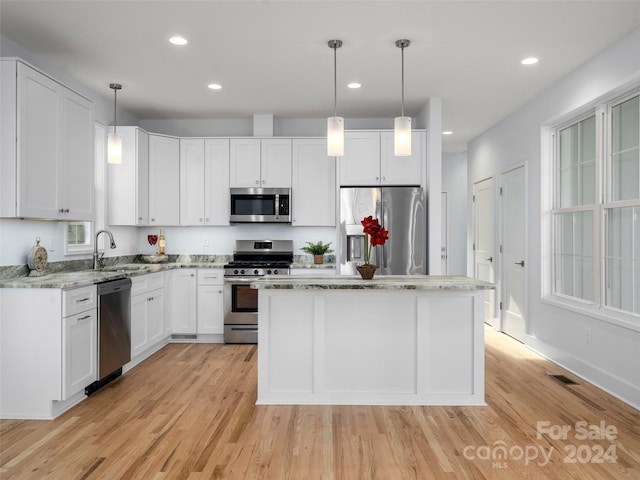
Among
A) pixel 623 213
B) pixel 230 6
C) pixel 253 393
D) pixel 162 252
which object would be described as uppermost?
pixel 230 6

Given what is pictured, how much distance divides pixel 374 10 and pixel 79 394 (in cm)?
345

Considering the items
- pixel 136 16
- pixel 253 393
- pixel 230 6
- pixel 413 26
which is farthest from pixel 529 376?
pixel 136 16

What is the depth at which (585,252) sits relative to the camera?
3971mm

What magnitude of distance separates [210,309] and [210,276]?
1.26ft

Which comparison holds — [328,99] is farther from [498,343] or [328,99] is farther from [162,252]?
Result: [498,343]

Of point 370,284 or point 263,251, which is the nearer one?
point 370,284

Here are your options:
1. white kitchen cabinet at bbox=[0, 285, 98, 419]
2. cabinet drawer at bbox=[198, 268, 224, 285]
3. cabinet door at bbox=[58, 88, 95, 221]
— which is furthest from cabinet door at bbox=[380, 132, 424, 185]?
white kitchen cabinet at bbox=[0, 285, 98, 419]

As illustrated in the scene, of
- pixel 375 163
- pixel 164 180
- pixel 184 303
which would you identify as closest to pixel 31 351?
pixel 184 303

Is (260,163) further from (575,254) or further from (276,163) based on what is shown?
(575,254)

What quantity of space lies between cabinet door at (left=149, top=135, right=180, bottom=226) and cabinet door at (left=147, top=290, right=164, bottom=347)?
3.20 ft

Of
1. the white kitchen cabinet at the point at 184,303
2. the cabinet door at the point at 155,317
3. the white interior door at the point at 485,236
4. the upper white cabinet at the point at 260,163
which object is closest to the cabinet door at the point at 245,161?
the upper white cabinet at the point at 260,163

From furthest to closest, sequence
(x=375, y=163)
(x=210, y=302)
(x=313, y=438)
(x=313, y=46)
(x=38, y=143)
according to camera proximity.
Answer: (x=210, y=302), (x=375, y=163), (x=313, y=46), (x=38, y=143), (x=313, y=438)

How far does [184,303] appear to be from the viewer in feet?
17.0

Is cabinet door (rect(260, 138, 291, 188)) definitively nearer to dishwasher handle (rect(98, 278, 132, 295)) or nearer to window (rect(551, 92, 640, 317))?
dishwasher handle (rect(98, 278, 132, 295))
